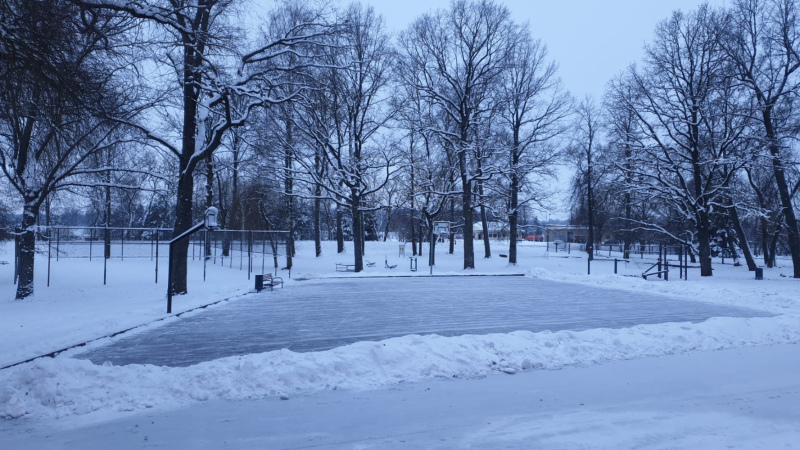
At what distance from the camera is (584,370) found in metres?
8.05

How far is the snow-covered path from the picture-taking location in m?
5.17

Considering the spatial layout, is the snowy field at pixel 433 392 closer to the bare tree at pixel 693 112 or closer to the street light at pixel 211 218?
the street light at pixel 211 218

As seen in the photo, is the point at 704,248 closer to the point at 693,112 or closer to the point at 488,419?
the point at 693,112

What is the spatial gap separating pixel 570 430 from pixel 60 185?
57.2 feet

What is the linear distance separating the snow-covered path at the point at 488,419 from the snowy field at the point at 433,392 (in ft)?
0.08

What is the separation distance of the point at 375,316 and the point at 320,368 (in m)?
5.86

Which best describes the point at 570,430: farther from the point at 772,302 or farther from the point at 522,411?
the point at 772,302

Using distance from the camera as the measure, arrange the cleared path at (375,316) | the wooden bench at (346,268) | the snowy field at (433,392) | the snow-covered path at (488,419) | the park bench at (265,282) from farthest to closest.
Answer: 1. the wooden bench at (346,268)
2. the park bench at (265,282)
3. the cleared path at (375,316)
4. the snowy field at (433,392)
5. the snow-covered path at (488,419)

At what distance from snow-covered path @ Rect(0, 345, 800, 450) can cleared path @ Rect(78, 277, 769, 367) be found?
8.31 feet

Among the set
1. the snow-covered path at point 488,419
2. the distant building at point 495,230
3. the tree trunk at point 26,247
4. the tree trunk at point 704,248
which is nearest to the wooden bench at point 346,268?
the tree trunk at point 26,247

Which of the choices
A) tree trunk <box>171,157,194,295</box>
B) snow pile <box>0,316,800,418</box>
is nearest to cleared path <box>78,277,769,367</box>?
snow pile <box>0,316,800,418</box>

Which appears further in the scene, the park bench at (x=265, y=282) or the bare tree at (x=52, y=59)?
the park bench at (x=265, y=282)

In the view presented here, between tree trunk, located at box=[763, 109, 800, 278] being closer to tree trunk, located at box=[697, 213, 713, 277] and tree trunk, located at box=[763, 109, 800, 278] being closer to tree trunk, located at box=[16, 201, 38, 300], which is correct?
tree trunk, located at box=[697, 213, 713, 277]

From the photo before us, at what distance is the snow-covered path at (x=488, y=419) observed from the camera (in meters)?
5.17
